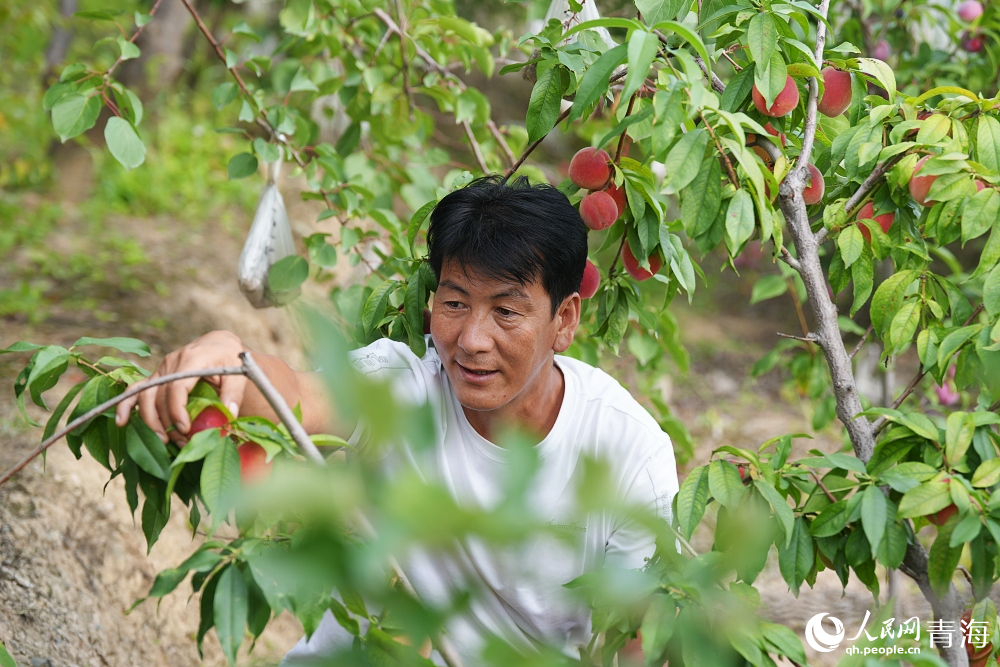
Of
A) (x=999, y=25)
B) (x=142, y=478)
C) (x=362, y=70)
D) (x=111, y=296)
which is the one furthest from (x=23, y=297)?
(x=999, y=25)

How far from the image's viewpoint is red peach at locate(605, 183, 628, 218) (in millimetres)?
1135

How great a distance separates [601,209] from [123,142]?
0.70m

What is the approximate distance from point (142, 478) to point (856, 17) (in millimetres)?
2001

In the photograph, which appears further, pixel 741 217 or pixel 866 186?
pixel 866 186

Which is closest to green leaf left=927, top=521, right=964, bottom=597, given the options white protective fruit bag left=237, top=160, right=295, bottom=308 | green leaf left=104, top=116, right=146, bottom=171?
green leaf left=104, top=116, right=146, bottom=171

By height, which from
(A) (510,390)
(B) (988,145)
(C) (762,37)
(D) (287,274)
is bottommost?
(D) (287,274)

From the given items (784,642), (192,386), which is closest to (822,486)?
(784,642)

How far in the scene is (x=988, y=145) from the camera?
985 mm

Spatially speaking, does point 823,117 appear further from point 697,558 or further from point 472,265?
point 697,558

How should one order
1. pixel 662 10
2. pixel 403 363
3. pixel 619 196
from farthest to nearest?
pixel 403 363, pixel 619 196, pixel 662 10

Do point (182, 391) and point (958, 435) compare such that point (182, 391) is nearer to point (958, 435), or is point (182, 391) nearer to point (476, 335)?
point (476, 335)

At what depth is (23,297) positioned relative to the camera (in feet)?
8.79

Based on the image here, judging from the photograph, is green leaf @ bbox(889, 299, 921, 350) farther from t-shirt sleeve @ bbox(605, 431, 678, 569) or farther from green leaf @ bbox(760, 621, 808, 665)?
green leaf @ bbox(760, 621, 808, 665)

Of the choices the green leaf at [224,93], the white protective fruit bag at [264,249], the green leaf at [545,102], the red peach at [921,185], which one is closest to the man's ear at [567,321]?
the green leaf at [545,102]
